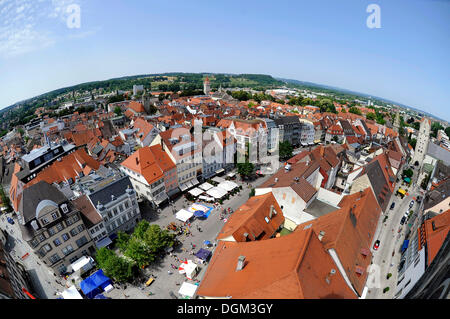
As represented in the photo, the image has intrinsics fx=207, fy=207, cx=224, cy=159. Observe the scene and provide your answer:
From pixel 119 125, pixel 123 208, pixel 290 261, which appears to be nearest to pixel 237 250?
pixel 290 261

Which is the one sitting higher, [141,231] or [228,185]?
[141,231]

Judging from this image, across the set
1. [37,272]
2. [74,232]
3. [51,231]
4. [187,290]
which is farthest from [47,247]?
[187,290]

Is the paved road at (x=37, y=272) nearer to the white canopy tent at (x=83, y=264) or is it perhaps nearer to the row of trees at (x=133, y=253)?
the white canopy tent at (x=83, y=264)

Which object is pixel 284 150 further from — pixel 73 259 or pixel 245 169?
pixel 73 259

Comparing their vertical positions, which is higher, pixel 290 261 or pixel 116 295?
pixel 290 261

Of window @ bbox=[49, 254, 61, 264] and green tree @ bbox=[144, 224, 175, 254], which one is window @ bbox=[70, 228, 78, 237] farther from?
green tree @ bbox=[144, 224, 175, 254]
